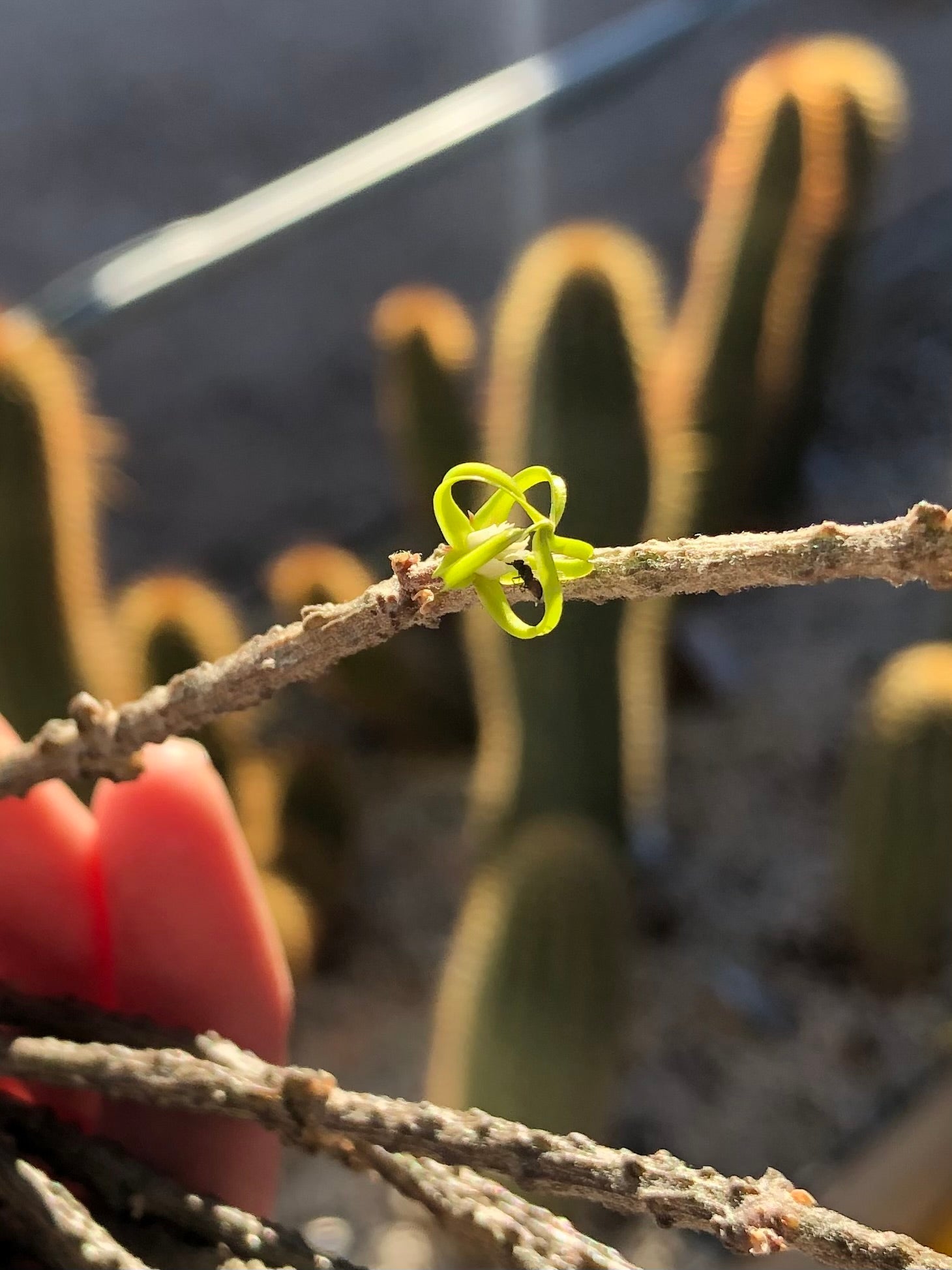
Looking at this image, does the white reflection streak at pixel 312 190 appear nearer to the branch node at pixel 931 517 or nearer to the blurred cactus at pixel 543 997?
the blurred cactus at pixel 543 997

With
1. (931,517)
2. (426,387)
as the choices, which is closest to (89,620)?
(426,387)

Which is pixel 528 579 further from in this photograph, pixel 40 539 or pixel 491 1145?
pixel 40 539

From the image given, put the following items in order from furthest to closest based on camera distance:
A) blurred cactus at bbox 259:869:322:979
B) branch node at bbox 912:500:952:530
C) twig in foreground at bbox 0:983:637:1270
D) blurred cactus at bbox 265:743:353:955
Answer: blurred cactus at bbox 265:743:353:955 → blurred cactus at bbox 259:869:322:979 → twig in foreground at bbox 0:983:637:1270 → branch node at bbox 912:500:952:530

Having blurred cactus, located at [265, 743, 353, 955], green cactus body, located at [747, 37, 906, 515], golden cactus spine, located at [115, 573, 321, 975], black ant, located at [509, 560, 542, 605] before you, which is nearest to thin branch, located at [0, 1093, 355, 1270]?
black ant, located at [509, 560, 542, 605]

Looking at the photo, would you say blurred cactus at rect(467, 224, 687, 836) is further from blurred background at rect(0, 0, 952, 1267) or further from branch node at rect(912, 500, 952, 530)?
branch node at rect(912, 500, 952, 530)

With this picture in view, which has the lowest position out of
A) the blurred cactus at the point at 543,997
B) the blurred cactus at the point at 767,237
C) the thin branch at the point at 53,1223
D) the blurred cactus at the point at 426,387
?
the thin branch at the point at 53,1223

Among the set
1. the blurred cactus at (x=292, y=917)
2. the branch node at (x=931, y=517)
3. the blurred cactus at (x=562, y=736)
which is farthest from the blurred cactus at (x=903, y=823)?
the branch node at (x=931, y=517)

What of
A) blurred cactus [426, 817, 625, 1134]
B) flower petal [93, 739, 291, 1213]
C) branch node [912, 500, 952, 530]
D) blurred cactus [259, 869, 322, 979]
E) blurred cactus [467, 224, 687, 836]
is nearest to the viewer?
branch node [912, 500, 952, 530]
